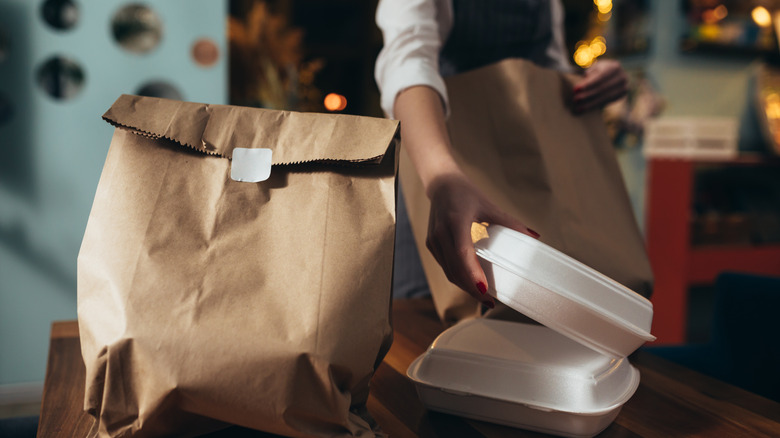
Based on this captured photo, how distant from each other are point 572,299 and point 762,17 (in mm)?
3323

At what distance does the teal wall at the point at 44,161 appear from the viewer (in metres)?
2.15

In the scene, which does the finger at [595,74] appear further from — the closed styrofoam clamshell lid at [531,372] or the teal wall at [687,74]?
the teal wall at [687,74]

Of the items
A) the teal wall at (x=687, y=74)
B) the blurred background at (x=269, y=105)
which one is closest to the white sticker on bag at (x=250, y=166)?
the blurred background at (x=269, y=105)

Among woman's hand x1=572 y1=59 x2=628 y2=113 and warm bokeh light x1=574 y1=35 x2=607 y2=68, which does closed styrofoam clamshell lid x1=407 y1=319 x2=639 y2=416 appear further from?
warm bokeh light x1=574 y1=35 x2=607 y2=68

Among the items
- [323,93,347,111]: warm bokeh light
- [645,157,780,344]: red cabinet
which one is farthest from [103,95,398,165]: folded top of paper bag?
[323,93,347,111]: warm bokeh light

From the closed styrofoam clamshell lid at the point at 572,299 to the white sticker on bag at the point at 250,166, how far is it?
0.20 m

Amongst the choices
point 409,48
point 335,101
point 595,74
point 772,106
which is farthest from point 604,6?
point 409,48

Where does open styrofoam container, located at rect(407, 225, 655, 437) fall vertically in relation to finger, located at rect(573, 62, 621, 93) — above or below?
below

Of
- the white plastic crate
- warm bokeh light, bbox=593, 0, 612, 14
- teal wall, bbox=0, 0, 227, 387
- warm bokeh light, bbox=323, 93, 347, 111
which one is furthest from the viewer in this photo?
warm bokeh light, bbox=323, 93, 347, 111

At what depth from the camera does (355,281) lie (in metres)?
0.42

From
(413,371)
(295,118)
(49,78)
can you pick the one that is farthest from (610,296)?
(49,78)

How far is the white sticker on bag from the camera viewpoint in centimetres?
45

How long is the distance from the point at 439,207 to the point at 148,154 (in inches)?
10.6

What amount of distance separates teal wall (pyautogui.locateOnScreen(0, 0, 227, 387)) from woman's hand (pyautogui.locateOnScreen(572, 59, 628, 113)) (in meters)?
2.00
